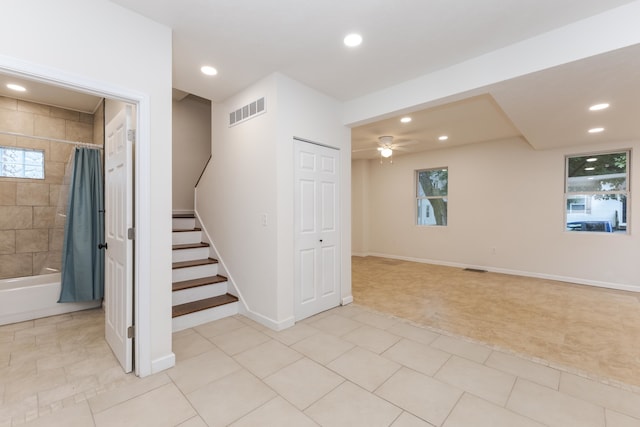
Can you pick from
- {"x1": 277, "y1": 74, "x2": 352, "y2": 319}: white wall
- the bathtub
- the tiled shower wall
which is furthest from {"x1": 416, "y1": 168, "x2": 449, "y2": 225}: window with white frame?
the bathtub

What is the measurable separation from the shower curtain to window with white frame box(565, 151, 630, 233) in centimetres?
755

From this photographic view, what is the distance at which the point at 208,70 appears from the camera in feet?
9.59

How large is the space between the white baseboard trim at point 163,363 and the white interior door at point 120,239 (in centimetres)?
20

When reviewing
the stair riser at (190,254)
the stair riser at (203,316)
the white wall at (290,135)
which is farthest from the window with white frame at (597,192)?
the stair riser at (190,254)

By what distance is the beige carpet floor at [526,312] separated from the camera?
2531mm

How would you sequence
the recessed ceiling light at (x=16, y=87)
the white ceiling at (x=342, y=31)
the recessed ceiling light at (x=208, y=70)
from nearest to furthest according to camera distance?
the white ceiling at (x=342, y=31), the recessed ceiling light at (x=208, y=70), the recessed ceiling light at (x=16, y=87)

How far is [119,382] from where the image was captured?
2.06 meters

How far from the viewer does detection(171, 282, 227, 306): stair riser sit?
3199mm

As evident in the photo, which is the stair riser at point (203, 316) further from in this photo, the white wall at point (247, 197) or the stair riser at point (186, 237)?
the stair riser at point (186, 237)

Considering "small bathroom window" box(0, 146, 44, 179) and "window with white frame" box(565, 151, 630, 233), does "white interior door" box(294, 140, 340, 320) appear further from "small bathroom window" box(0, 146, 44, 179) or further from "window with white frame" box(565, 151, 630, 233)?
"window with white frame" box(565, 151, 630, 233)

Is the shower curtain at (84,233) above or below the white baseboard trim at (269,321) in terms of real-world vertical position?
above

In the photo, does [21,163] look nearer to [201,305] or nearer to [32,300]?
[32,300]

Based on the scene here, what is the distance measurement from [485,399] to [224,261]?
10.0ft

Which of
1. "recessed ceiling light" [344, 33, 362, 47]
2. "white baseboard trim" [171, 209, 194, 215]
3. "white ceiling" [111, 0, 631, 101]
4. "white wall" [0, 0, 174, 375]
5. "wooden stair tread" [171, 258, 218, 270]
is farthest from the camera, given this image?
"white baseboard trim" [171, 209, 194, 215]
